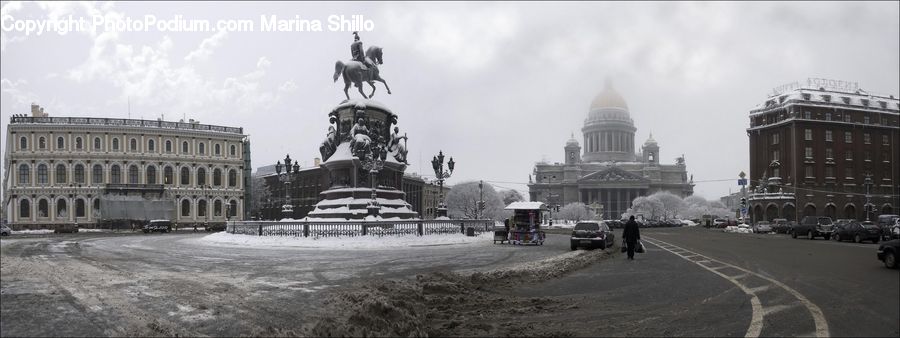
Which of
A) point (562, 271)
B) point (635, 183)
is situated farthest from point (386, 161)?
point (635, 183)

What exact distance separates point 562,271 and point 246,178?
8573 centimetres

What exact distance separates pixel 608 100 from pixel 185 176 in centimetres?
14237

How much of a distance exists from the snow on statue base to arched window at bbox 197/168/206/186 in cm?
5187

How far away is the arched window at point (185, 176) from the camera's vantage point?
86688mm

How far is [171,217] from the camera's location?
83062 mm

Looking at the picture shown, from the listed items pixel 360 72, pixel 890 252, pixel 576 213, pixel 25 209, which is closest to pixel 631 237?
pixel 890 252

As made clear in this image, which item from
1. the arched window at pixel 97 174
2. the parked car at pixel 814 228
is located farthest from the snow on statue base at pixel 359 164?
the arched window at pixel 97 174

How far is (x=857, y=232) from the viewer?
35.5 m

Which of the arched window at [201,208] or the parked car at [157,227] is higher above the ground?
the arched window at [201,208]

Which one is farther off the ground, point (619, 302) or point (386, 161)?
point (386, 161)

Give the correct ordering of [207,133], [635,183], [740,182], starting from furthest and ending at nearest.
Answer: [635,183], [207,133], [740,182]

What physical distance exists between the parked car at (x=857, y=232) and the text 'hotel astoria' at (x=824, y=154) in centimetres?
4622

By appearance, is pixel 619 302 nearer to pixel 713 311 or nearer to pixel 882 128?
pixel 713 311

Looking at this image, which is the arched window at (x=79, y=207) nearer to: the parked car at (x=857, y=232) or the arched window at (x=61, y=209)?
the arched window at (x=61, y=209)
